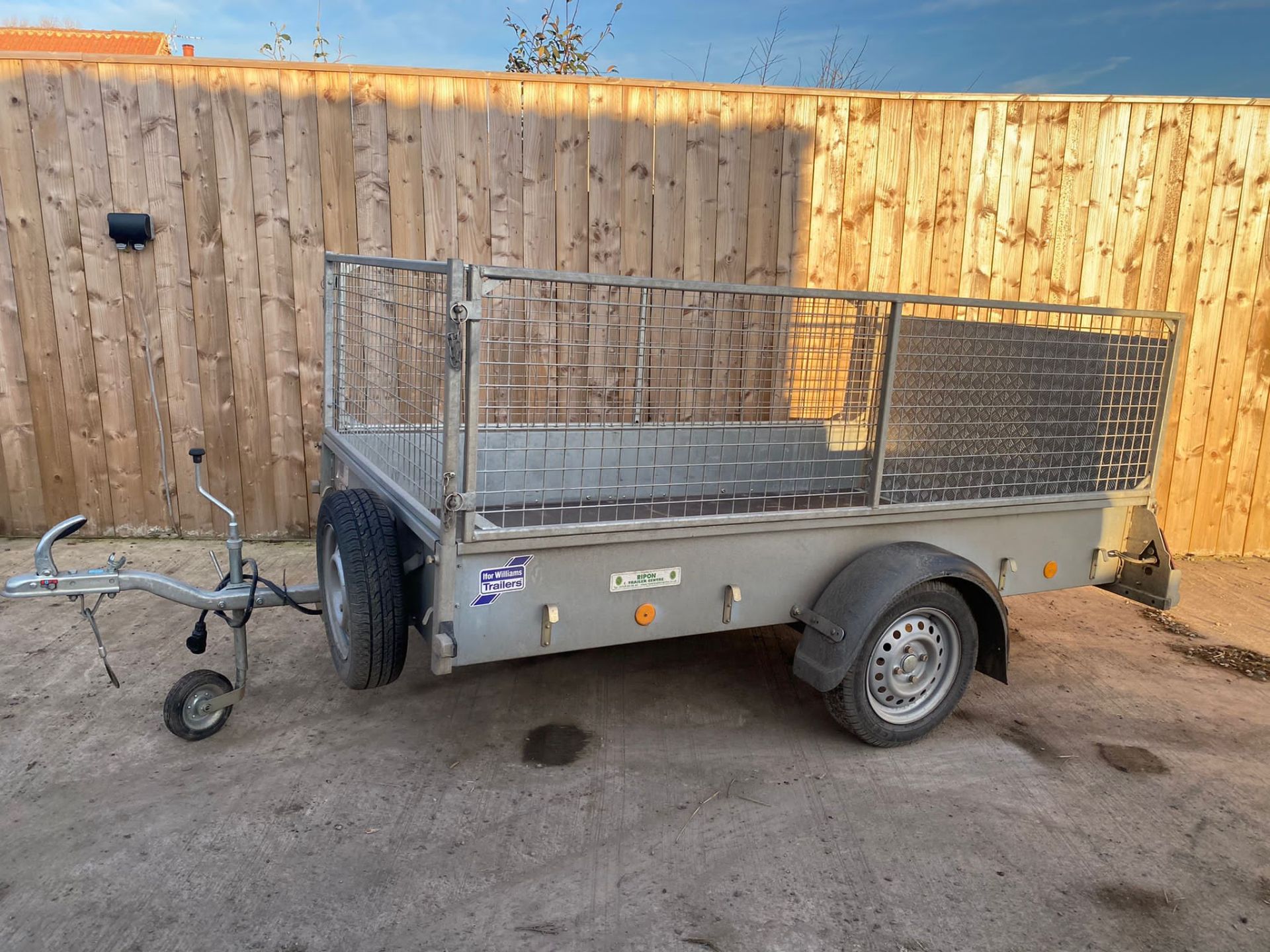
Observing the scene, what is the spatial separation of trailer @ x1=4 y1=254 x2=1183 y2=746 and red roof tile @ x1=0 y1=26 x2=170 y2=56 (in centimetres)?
769

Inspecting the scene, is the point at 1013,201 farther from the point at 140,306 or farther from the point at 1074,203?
the point at 140,306

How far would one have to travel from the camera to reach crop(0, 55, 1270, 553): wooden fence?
549 centimetres

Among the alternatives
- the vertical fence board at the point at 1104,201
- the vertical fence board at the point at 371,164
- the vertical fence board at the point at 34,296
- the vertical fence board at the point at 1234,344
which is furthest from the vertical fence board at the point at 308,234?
the vertical fence board at the point at 1234,344

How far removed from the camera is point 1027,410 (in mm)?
4023

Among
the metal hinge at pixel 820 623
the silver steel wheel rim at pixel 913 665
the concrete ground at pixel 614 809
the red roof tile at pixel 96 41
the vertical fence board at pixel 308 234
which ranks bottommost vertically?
the concrete ground at pixel 614 809

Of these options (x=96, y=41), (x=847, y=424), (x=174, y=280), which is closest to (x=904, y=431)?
(x=847, y=424)

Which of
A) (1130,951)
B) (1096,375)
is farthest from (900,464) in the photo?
(1130,951)

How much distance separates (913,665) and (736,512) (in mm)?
948

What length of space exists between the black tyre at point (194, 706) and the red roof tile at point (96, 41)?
846 centimetres

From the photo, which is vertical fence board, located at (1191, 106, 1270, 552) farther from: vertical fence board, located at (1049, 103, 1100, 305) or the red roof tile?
the red roof tile

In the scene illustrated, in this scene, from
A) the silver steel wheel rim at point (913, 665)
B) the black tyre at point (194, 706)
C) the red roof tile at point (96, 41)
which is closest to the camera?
the black tyre at point (194, 706)

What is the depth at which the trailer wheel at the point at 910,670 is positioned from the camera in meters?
3.44

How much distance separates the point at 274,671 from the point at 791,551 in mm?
2498

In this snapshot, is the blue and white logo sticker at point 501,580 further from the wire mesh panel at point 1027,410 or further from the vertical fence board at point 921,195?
the vertical fence board at point 921,195
